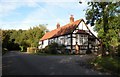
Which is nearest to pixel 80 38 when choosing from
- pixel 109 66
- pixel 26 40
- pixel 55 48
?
pixel 55 48

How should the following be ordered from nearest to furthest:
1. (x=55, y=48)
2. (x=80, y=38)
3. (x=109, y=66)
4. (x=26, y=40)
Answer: (x=109, y=66) < (x=80, y=38) < (x=55, y=48) < (x=26, y=40)

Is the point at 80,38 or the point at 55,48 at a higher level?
the point at 80,38

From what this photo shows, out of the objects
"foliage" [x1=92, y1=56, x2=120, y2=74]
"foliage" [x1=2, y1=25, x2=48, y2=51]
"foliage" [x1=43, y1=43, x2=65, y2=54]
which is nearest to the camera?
"foliage" [x1=92, y1=56, x2=120, y2=74]

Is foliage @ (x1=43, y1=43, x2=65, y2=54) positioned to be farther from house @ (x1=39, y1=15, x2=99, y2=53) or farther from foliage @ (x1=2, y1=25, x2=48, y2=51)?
foliage @ (x1=2, y1=25, x2=48, y2=51)

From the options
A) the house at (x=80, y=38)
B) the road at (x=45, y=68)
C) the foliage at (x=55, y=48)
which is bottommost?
the road at (x=45, y=68)

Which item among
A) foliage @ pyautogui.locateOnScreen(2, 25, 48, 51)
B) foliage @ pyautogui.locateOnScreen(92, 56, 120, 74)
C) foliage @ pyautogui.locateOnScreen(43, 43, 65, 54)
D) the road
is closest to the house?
foliage @ pyautogui.locateOnScreen(43, 43, 65, 54)

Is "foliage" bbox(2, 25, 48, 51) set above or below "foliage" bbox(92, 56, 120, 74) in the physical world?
above

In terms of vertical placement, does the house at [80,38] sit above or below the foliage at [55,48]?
above

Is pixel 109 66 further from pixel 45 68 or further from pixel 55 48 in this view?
pixel 55 48

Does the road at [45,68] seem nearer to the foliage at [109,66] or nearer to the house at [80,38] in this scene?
the foliage at [109,66]

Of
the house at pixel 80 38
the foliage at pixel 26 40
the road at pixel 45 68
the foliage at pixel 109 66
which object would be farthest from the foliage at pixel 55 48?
the foliage at pixel 26 40

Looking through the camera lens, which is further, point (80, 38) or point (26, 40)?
A: point (26, 40)

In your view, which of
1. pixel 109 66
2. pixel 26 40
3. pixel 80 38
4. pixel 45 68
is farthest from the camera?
pixel 26 40

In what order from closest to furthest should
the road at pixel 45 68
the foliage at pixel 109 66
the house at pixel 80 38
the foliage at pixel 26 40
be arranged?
the road at pixel 45 68
the foliage at pixel 109 66
the house at pixel 80 38
the foliage at pixel 26 40
